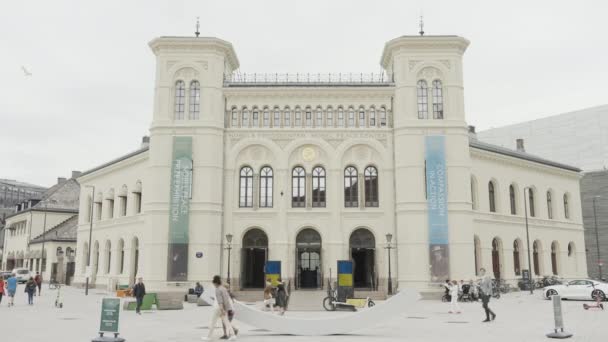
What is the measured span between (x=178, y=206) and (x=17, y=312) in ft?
42.7

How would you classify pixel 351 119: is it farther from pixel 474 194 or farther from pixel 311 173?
pixel 474 194

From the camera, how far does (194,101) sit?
125ft

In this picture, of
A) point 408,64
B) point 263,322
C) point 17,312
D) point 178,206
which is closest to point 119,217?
point 178,206

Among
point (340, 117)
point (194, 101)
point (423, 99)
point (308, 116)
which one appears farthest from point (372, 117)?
point (194, 101)

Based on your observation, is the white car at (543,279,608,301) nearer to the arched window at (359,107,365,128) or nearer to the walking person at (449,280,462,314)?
the walking person at (449,280,462,314)

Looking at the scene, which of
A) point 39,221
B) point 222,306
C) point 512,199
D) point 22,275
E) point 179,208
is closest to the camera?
point 222,306

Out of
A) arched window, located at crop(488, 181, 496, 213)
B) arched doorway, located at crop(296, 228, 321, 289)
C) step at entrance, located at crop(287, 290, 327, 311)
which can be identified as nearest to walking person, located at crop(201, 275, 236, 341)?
step at entrance, located at crop(287, 290, 327, 311)

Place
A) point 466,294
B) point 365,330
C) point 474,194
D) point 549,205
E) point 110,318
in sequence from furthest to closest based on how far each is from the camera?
point 549,205 < point 474,194 < point 466,294 < point 365,330 < point 110,318

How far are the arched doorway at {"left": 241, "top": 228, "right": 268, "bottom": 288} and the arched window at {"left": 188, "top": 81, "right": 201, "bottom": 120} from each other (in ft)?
28.8

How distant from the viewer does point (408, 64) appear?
38031mm

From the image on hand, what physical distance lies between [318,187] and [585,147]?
44.1 m

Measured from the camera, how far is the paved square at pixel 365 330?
16062mm

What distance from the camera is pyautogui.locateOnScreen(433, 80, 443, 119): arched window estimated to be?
3779 centimetres

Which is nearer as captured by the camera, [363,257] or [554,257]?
[363,257]
